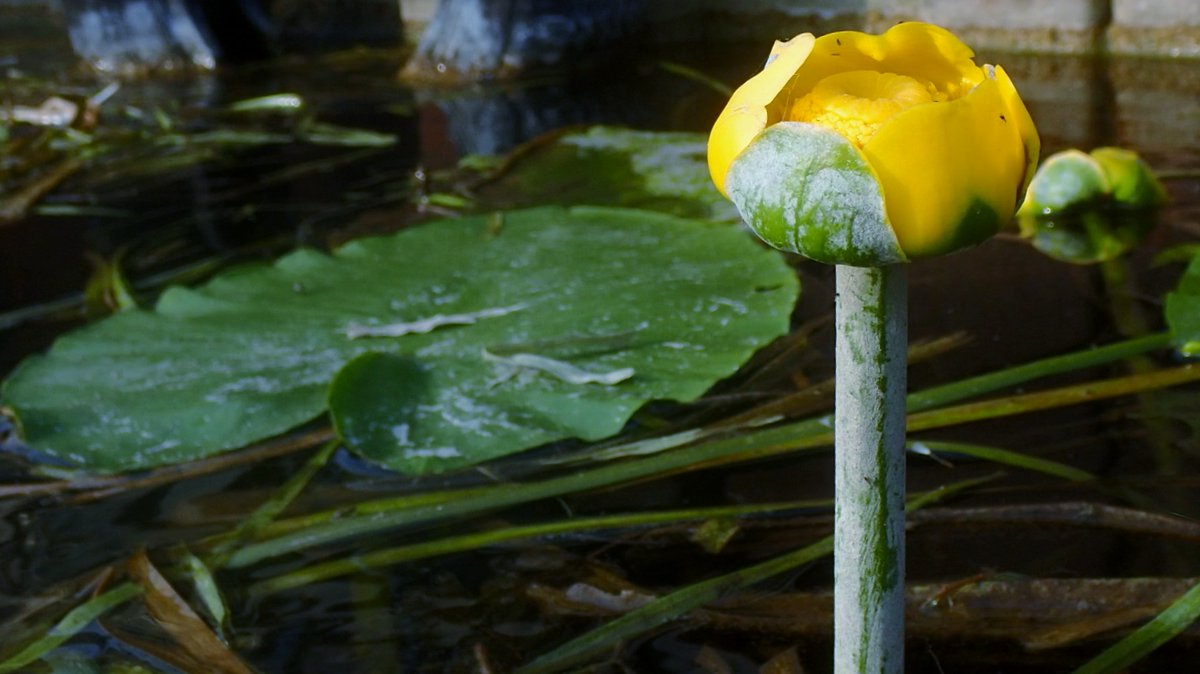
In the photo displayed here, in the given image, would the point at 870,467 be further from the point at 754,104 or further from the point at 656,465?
the point at 656,465

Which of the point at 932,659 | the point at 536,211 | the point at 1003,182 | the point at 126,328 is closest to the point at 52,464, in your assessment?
the point at 126,328

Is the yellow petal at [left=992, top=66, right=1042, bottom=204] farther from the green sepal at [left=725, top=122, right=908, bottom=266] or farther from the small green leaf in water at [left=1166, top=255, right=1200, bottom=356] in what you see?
the small green leaf in water at [left=1166, top=255, right=1200, bottom=356]

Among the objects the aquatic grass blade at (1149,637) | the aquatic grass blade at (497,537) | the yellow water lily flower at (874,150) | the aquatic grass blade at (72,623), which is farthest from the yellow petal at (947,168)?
the aquatic grass blade at (72,623)

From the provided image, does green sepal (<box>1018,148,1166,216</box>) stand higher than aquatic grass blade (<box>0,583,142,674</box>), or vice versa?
green sepal (<box>1018,148,1166,216</box>)

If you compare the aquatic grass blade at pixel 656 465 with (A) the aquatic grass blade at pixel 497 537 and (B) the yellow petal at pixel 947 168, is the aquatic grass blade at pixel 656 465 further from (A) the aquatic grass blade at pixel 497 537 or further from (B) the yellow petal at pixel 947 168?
(B) the yellow petal at pixel 947 168

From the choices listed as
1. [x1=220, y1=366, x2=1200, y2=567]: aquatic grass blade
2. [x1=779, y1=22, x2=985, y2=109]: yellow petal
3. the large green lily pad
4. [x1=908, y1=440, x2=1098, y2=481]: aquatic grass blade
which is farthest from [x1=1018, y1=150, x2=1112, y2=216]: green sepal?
[x1=779, y1=22, x2=985, y2=109]: yellow petal

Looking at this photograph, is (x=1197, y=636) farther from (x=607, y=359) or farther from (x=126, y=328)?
(x=126, y=328)

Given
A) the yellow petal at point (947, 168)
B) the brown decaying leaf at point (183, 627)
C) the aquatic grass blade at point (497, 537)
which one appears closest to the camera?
the yellow petal at point (947, 168)
